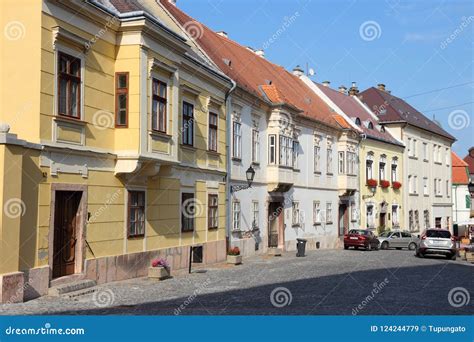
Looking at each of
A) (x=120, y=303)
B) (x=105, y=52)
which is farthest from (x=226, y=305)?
(x=105, y=52)

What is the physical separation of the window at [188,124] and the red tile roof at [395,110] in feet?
98.3

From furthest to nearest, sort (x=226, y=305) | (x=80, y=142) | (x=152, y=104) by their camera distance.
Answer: (x=152, y=104)
(x=80, y=142)
(x=226, y=305)

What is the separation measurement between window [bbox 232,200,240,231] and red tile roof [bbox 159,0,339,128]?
4967mm

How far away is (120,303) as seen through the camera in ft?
41.0

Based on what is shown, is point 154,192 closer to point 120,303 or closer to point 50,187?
point 50,187

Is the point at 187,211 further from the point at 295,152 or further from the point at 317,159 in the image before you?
the point at 317,159

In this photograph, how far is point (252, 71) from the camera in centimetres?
3077

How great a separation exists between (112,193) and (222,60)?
1248 centimetres

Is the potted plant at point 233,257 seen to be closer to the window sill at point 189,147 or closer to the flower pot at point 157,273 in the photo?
the window sill at point 189,147

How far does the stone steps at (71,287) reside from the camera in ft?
43.3

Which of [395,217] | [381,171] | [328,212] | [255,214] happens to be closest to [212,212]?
[255,214]

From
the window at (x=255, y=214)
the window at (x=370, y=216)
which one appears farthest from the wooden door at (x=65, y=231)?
the window at (x=370, y=216)

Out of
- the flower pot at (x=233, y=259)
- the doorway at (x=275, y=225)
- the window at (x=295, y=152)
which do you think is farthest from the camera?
the window at (x=295, y=152)

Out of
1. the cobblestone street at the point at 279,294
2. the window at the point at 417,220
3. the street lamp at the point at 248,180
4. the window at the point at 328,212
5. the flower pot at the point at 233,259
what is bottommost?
the cobblestone street at the point at 279,294
